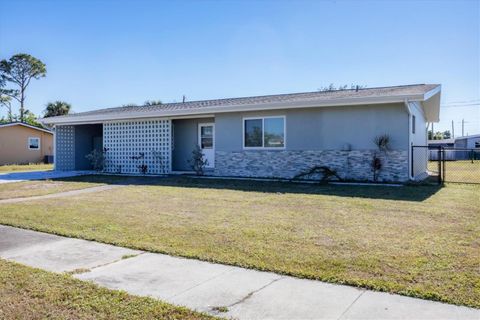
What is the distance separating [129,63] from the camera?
21.8 m

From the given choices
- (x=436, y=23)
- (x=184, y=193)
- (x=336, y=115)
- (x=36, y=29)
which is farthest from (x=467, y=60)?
(x=36, y=29)

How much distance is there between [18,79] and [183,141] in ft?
110

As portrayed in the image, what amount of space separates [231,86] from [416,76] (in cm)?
1421

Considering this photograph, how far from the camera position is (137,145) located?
18.6 meters

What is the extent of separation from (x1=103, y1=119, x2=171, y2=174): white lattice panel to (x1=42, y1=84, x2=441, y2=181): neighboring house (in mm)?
46

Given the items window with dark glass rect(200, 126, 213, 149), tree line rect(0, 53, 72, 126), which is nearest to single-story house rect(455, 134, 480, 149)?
window with dark glass rect(200, 126, 213, 149)

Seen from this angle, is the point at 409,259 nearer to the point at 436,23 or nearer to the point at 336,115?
the point at 336,115

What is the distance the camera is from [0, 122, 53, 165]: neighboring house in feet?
89.4

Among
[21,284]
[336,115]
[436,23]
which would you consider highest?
[436,23]

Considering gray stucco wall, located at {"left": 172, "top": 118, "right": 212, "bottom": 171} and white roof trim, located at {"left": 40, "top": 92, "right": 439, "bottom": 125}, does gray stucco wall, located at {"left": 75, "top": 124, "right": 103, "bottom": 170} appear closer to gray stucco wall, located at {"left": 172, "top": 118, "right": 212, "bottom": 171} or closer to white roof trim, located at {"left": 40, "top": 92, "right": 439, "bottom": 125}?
white roof trim, located at {"left": 40, "top": 92, "right": 439, "bottom": 125}

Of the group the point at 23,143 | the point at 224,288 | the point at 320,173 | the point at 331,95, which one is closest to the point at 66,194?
the point at 320,173

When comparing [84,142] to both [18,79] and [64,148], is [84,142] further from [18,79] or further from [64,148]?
[18,79]

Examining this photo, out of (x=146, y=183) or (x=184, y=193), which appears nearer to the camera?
(x=184, y=193)

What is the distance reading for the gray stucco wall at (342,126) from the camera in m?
12.8
